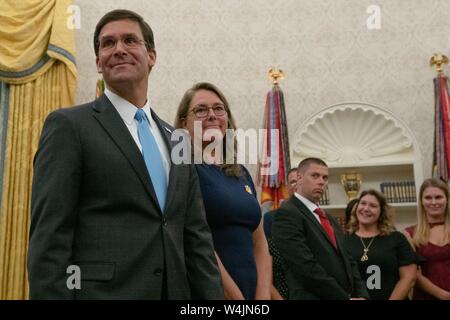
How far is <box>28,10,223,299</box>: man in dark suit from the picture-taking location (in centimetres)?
121

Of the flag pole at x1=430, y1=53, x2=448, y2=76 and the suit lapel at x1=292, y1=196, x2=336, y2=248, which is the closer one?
the suit lapel at x1=292, y1=196, x2=336, y2=248

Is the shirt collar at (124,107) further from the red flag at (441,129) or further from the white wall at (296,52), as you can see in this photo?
the white wall at (296,52)

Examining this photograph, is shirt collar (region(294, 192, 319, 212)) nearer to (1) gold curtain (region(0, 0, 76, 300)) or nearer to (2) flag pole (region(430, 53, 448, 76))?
(2) flag pole (region(430, 53, 448, 76))

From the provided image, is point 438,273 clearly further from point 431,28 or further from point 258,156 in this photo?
point 431,28

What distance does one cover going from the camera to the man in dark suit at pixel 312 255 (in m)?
2.61

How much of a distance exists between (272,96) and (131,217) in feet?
12.8

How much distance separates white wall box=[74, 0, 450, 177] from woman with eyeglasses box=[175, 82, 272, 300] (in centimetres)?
314

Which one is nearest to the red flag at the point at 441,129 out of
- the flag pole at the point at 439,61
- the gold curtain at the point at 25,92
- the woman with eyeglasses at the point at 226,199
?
the flag pole at the point at 439,61

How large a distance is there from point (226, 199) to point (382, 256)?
1769mm

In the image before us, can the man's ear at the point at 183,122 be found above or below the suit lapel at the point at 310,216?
above

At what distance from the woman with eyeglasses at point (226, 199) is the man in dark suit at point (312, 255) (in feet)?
1.60

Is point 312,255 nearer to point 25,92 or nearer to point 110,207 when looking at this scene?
point 110,207

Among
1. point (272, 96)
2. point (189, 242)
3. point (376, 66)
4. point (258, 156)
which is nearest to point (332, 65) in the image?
point (376, 66)

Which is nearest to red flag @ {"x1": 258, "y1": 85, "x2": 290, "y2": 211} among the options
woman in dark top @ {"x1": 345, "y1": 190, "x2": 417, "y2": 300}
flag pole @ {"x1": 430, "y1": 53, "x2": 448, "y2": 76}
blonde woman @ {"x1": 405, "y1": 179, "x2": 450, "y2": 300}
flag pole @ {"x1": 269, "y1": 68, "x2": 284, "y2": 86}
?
flag pole @ {"x1": 269, "y1": 68, "x2": 284, "y2": 86}
